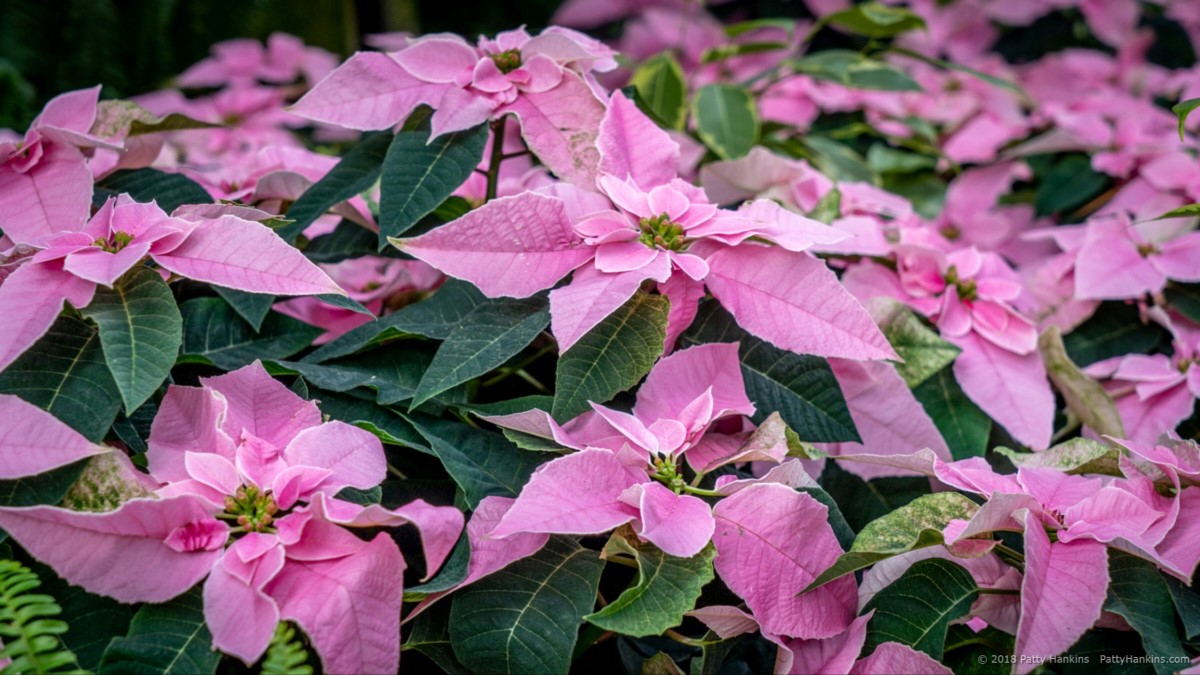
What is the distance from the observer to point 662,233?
0.67m

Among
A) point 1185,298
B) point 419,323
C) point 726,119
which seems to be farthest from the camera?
point 726,119

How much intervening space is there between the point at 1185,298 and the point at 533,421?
2.28 ft

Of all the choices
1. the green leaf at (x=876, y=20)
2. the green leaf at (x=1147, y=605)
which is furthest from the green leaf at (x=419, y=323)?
the green leaf at (x=876, y=20)

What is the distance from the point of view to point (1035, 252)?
1157 millimetres

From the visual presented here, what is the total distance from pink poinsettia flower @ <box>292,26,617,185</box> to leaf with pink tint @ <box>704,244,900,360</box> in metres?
0.14

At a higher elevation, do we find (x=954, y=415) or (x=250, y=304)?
(x=250, y=304)

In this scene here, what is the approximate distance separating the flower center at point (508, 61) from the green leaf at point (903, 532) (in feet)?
1.43

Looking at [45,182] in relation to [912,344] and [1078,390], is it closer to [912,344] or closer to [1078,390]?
[912,344]

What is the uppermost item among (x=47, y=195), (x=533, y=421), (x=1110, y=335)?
(x=47, y=195)

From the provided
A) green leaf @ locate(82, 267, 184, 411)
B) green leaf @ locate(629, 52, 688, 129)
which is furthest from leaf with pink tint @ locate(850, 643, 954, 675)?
green leaf @ locate(629, 52, 688, 129)

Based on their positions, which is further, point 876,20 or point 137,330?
point 876,20

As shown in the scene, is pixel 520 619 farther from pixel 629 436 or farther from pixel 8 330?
pixel 8 330

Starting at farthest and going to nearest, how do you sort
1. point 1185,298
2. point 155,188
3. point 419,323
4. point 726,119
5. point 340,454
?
1. point 726,119
2. point 1185,298
3. point 155,188
4. point 419,323
5. point 340,454

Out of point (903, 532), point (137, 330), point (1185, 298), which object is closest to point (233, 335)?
point (137, 330)
